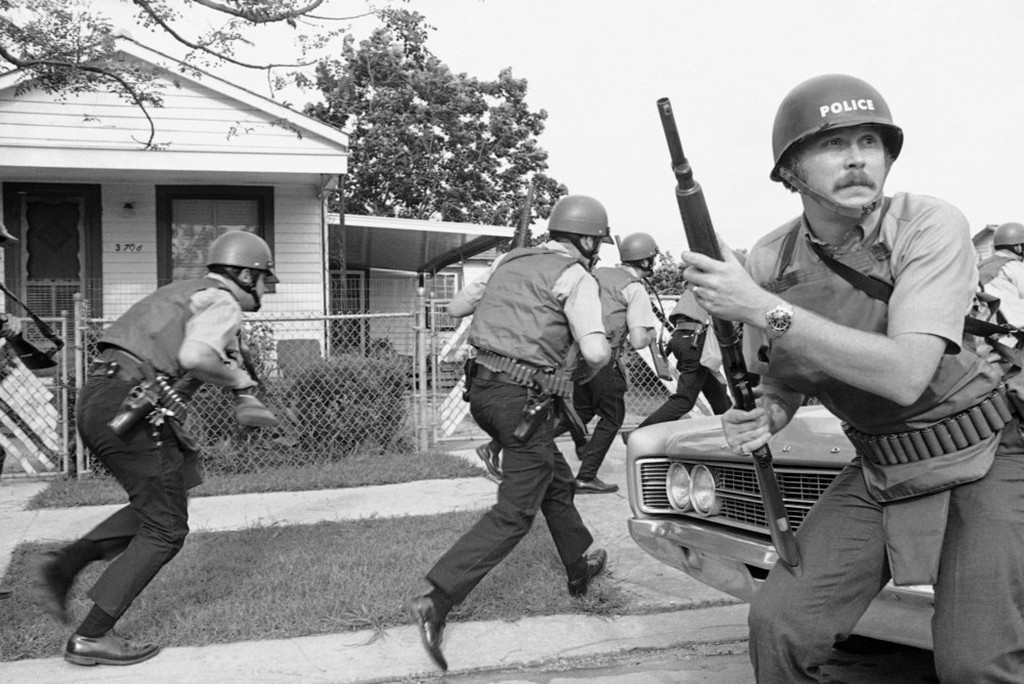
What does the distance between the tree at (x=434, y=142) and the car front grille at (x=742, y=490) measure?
2469 centimetres

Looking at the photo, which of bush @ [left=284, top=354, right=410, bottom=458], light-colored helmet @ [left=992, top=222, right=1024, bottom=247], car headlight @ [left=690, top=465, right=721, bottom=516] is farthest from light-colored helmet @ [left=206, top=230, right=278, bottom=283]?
light-colored helmet @ [left=992, top=222, right=1024, bottom=247]

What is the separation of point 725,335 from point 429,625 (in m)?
2.02

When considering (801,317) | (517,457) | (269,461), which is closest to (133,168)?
(269,461)

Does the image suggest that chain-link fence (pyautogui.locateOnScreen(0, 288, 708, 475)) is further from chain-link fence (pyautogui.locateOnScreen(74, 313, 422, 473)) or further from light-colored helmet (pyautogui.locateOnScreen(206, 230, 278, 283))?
light-colored helmet (pyautogui.locateOnScreen(206, 230, 278, 283))

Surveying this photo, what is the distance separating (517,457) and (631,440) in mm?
512

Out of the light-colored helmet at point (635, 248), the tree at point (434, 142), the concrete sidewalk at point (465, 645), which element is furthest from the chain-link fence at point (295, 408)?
the tree at point (434, 142)

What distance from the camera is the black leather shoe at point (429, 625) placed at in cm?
382

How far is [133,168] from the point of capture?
11398mm

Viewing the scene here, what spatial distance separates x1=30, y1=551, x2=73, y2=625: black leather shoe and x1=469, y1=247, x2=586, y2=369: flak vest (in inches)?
79.6

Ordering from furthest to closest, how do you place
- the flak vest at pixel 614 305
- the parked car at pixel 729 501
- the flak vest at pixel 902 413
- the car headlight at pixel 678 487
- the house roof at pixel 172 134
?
1. the house roof at pixel 172 134
2. the flak vest at pixel 614 305
3. the car headlight at pixel 678 487
4. the parked car at pixel 729 501
5. the flak vest at pixel 902 413

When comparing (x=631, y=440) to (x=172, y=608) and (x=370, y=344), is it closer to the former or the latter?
(x=172, y=608)

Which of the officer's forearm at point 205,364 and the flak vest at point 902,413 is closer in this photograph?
the flak vest at point 902,413

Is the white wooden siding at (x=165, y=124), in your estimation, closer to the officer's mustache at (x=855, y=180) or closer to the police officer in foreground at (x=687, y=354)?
the police officer in foreground at (x=687, y=354)

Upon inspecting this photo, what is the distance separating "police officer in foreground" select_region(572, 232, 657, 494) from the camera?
23.1 ft
